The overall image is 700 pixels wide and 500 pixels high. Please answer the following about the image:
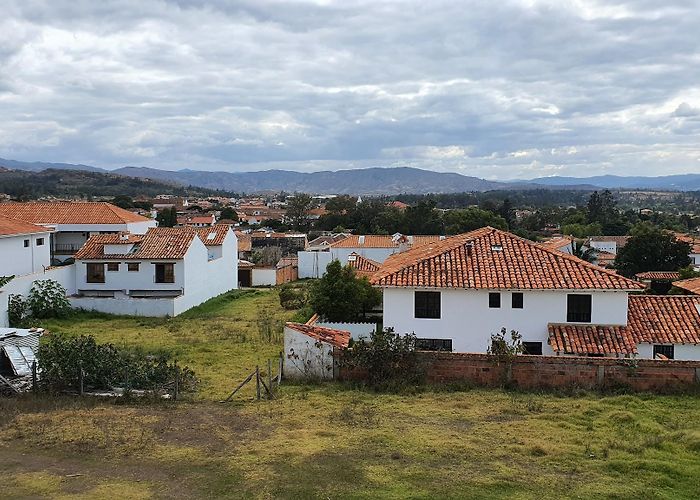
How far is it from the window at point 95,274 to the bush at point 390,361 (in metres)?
20.4

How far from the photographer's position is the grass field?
10203 mm

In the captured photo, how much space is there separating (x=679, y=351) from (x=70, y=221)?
3684cm

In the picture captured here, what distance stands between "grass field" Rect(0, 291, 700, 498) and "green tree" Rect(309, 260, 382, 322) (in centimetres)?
812

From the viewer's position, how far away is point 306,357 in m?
17.2

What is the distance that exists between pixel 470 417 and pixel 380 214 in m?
73.8

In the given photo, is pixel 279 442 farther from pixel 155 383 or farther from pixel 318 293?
pixel 318 293

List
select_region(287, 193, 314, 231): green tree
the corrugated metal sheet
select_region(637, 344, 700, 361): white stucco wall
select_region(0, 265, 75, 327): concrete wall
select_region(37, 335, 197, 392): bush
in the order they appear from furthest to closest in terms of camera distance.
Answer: select_region(287, 193, 314, 231): green tree < select_region(0, 265, 75, 327): concrete wall < select_region(637, 344, 700, 361): white stucco wall < the corrugated metal sheet < select_region(37, 335, 197, 392): bush

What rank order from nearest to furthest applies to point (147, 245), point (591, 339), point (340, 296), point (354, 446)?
1. point (354, 446)
2. point (591, 339)
3. point (340, 296)
4. point (147, 245)

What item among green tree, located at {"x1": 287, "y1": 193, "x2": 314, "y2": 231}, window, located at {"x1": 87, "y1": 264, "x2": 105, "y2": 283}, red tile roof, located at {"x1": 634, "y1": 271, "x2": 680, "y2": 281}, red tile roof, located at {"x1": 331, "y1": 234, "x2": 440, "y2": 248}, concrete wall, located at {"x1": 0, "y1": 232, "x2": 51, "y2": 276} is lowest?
red tile roof, located at {"x1": 634, "y1": 271, "x2": 680, "y2": 281}

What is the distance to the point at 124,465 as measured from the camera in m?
11.2

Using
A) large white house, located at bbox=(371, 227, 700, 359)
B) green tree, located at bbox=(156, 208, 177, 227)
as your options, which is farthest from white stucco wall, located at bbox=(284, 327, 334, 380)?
green tree, located at bbox=(156, 208, 177, 227)

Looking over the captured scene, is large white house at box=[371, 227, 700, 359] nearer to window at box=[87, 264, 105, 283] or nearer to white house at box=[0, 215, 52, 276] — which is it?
Answer: window at box=[87, 264, 105, 283]

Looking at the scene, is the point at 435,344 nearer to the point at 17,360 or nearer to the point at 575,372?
the point at 575,372

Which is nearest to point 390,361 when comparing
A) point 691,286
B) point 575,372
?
point 575,372
